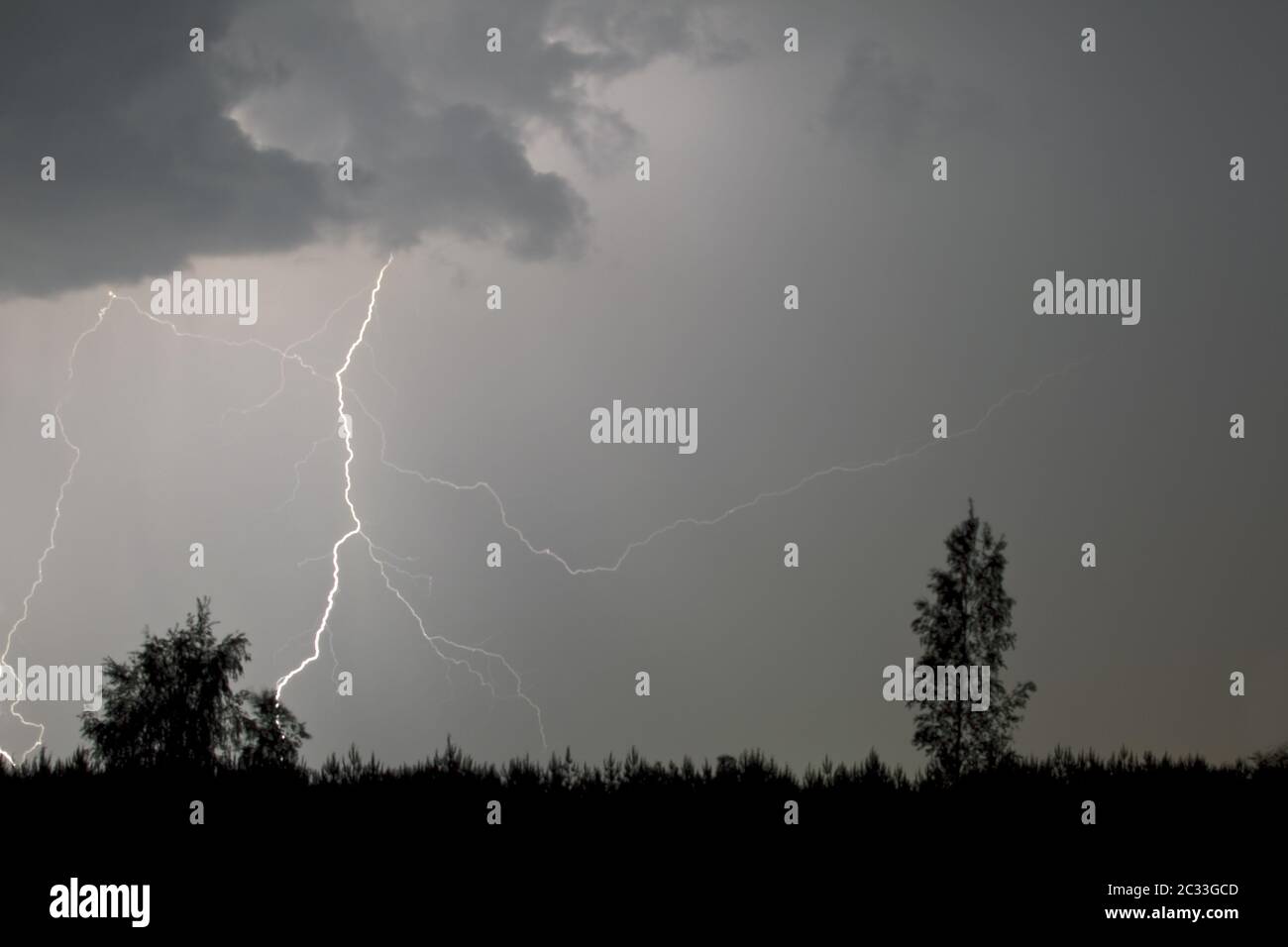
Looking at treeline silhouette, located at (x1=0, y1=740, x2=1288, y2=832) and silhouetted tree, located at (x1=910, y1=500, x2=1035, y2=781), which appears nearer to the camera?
treeline silhouette, located at (x1=0, y1=740, x2=1288, y2=832)

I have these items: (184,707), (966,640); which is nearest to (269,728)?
(184,707)

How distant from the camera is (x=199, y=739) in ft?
130

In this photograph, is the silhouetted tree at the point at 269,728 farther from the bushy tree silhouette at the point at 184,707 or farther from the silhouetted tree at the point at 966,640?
the silhouetted tree at the point at 966,640

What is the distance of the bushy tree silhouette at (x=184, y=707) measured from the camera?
129ft

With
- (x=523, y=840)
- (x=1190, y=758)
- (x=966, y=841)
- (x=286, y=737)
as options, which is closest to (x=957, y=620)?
(x=1190, y=758)

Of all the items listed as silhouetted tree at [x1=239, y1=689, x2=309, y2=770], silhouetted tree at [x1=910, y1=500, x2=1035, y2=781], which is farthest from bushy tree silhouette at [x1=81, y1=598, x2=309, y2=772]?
silhouetted tree at [x1=910, y1=500, x2=1035, y2=781]

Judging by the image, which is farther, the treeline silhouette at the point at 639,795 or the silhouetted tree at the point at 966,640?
the silhouetted tree at the point at 966,640

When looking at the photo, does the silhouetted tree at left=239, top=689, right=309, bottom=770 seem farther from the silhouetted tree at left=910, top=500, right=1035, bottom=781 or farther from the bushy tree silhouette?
the silhouetted tree at left=910, top=500, right=1035, bottom=781

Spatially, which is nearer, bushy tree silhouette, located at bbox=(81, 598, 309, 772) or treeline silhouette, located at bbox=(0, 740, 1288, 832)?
treeline silhouette, located at bbox=(0, 740, 1288, 832)

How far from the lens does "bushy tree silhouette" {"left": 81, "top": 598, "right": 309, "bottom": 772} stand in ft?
129

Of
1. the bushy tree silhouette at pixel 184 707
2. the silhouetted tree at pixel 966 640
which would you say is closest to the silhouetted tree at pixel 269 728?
the bushy tree silhouette at pixel 184 707
